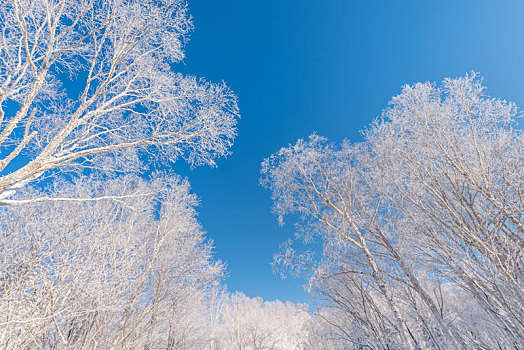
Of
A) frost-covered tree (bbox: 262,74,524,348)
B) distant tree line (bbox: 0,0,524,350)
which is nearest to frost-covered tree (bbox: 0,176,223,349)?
distant tree line (bbox: 0,0,524,350)

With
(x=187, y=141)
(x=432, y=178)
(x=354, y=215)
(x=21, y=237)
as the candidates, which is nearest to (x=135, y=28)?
(x=187, y=141)

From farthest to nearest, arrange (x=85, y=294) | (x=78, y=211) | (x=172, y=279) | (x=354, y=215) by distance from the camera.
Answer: (x=172, y=279) < (x=354, y=215) < (x=78, y=211) < (x=85, y=294)

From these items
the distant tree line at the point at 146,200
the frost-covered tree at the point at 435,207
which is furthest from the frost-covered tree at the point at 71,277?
the frost-covered tree at the point at 435,207

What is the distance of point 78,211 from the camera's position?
5.27 m

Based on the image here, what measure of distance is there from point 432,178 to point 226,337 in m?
24.7

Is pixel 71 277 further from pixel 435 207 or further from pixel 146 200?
pixel 435 207

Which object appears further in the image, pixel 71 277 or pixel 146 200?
pixel 146 200

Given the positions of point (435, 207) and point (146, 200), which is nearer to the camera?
point (435, 207)

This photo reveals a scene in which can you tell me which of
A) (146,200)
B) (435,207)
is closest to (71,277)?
(146,200)

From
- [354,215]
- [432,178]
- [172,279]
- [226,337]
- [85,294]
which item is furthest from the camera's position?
[226,337]

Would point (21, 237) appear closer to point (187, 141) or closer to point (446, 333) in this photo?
point (187, 141)

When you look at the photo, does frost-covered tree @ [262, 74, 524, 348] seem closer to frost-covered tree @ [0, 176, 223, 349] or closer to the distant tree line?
the distant tree line

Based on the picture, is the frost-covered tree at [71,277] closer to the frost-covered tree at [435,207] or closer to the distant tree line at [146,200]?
the distant tree line at [146,200]

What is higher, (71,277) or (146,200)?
(146,200)
